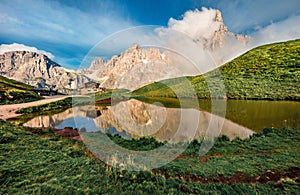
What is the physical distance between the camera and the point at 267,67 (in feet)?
195

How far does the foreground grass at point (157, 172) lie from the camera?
5.35m

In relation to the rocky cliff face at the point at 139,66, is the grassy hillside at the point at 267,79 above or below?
above

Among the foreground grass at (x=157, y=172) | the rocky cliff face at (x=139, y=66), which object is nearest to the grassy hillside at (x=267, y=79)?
the rocky cliff face at (x=139, y=66)

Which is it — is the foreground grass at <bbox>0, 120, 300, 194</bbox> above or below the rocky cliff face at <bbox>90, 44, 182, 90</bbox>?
below

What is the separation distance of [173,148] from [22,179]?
23.0ft

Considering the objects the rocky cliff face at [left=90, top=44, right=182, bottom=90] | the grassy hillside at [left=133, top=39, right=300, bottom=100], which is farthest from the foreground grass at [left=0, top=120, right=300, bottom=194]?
the grassy hillside at [left=133, top=39, right=300, bottom=100]

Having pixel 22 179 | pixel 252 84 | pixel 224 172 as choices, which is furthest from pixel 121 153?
pixel 252 84

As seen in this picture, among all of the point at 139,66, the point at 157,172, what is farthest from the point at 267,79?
the point at 157,172

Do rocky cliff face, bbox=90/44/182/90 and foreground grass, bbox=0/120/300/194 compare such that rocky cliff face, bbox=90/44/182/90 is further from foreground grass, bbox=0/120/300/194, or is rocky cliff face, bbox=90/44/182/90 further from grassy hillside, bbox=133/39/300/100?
grassy hillside, bbox=133/39/300/100

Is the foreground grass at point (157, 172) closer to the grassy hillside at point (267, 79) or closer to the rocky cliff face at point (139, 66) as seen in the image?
the rocky cliff face at point (139, 66)

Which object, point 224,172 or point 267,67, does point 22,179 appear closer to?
point 224,172

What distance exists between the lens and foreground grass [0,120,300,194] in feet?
17.5

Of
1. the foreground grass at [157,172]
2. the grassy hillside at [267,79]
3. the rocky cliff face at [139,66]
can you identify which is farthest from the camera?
the grassy hillside at [267,79]

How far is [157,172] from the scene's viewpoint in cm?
676
